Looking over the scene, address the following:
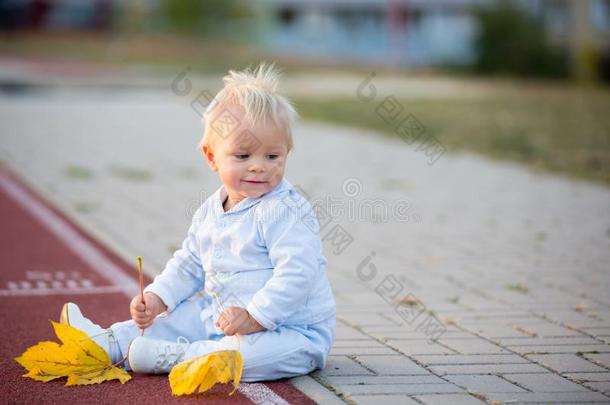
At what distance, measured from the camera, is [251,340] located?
176 inches

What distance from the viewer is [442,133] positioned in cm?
1612

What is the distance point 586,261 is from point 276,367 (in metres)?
3.55

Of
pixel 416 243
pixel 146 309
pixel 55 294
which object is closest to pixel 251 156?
pixel 146 309

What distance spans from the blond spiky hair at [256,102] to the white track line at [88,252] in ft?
3.50

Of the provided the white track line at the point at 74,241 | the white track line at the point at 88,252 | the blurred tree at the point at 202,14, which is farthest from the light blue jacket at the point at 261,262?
the blurred tree at the point at 202,14

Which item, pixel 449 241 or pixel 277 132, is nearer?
pixel 277 132

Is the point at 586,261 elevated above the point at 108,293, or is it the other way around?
the point at 586,261

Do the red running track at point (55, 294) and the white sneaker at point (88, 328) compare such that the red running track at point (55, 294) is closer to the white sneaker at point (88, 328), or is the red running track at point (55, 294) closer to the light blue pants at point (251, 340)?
the light blue pants at point (251, 340)

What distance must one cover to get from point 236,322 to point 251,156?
72cm

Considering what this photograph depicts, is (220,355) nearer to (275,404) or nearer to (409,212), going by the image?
(275,404)

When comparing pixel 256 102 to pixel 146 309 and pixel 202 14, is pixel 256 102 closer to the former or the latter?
pixel 146 309

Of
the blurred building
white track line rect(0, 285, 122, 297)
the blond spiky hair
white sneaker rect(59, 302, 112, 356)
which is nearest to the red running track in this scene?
white track line rect(0, 285, 122, 297)

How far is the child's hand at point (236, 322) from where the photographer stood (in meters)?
4.41

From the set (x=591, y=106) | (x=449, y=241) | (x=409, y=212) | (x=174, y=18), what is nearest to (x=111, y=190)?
(x=409, y=212)
